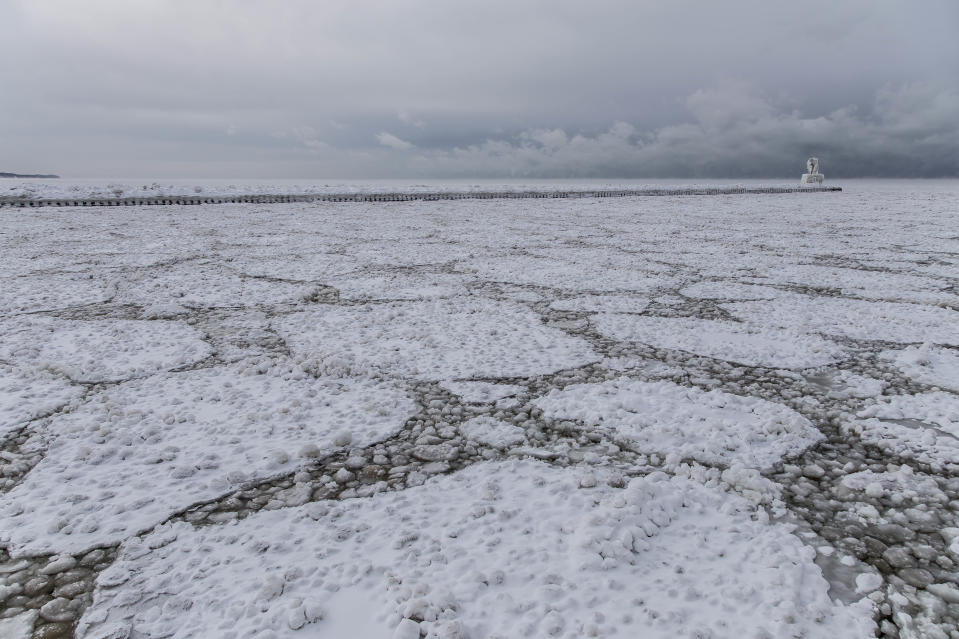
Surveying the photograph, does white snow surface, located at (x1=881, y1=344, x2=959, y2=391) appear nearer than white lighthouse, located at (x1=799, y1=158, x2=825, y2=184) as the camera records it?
Yes

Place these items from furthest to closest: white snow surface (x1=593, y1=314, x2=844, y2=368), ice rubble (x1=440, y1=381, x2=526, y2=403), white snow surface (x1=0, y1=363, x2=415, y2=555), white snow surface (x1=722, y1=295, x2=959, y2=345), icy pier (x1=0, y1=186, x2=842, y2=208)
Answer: icy pier (x1=0, y1=186, x2=842, y2=208) < white snow surface (x1=722, y1=295, x2=959, y2=345) < white snow surface (x1=593, y1=314, x2=844, y2=368) < ice rubble (x1=440, y1=381, x2=526, y2=403) < white snow surface (x1=0, y1=363, x2=415, y2=555)

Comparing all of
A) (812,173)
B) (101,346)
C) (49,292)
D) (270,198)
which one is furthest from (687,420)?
(812,173)

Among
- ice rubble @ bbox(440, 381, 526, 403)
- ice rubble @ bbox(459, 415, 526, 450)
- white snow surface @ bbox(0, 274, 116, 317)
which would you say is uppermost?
white snow surface @ bbox(0, 274, 116, 317)

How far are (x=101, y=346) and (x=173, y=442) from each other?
152 cm

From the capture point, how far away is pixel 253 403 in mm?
2561

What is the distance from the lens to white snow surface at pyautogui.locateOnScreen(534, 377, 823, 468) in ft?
7.11

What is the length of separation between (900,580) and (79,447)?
104 inches

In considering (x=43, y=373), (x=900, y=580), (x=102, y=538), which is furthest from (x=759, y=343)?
(x=43, y=373)

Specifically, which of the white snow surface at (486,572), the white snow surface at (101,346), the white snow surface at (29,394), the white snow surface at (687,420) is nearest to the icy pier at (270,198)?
the white snow surface at (101,346)

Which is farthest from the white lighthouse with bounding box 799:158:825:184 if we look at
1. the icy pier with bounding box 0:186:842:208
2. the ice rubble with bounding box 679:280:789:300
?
the ice rubble with bounding box 679:280:789:300

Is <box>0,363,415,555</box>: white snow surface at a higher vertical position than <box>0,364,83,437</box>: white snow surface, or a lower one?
lower

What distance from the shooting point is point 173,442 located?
7.23 ft

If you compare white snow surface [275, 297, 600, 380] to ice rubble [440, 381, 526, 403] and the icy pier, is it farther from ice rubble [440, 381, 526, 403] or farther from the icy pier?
the icy pier

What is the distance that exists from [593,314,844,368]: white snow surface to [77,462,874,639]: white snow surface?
5.25 ft
